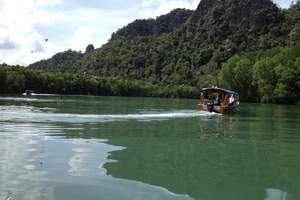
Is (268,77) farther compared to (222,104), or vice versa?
(268,77)

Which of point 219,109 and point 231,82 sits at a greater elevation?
point 231,82

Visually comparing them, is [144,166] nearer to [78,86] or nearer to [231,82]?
[231,82]

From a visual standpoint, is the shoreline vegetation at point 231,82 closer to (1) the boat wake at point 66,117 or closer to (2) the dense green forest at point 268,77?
(2) the dense green forest at point 268,77

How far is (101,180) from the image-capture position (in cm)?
1520

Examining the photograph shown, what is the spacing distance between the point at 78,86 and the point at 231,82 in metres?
66.0

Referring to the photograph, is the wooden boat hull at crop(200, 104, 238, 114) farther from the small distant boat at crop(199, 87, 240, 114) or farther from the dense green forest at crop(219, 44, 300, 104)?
the dense green forest at crop(219, 44, 300, 104)

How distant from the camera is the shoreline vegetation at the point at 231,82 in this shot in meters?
111

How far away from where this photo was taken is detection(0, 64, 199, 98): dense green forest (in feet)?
492

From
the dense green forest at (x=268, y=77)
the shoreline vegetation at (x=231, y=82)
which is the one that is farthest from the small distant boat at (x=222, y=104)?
the shoreline vegetation at (x=231, y=82)

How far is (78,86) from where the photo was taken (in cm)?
17612

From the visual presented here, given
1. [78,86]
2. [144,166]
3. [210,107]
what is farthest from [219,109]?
[78,86]

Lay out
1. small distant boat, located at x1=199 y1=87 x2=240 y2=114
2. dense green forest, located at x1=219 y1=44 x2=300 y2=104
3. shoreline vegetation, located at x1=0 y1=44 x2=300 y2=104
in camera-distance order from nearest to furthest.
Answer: small distant boat, located at x1=199 y1=87 x2=240 y2=114 < dense green forest, located at x1=219 y1=44 x2=300 y2=104 < shoreline vegetation, located at x1=0 y1=44 x2=300 y2=104

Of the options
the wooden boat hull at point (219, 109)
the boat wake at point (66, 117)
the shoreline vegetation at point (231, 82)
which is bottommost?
the boat wake at point (66, 117)

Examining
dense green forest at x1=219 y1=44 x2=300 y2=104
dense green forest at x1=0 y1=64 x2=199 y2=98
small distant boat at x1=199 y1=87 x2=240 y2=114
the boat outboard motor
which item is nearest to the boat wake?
the boat outboard motor
